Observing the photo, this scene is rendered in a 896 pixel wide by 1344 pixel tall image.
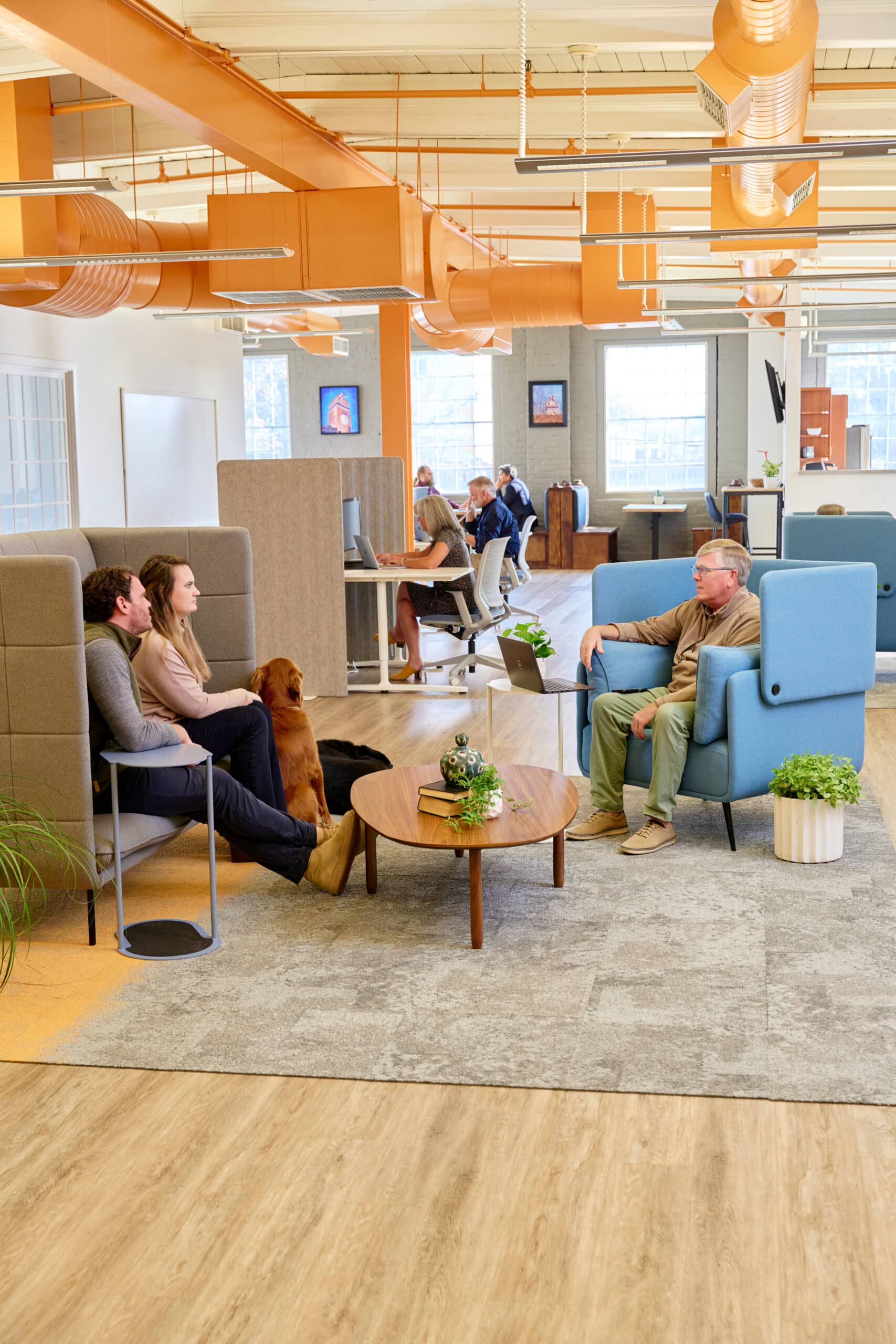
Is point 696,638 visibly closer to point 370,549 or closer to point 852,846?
point 852,846

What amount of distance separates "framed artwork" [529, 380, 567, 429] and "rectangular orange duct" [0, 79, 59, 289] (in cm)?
1068

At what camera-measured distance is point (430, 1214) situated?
104 inches

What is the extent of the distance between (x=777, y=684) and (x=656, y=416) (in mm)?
13723

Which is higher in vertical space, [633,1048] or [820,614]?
[820,614]

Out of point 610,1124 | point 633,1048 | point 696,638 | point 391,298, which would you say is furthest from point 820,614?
point 391,298

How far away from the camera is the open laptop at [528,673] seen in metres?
5.36

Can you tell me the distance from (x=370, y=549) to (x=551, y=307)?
368 cm

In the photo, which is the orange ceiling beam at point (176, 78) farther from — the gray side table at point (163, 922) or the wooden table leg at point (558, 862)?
the wooden table leg at point (558, 862)

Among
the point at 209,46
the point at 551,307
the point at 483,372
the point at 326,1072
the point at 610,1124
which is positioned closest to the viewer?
the point at 610,1124

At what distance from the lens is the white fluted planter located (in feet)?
15.5

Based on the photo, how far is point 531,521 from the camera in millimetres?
12531

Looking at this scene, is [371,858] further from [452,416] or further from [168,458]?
[452,416]

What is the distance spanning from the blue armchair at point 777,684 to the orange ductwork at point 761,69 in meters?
1.63

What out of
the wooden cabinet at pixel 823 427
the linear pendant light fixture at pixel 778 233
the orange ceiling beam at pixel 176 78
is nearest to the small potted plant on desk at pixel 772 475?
the wooden cabinet at pixel 823 427
